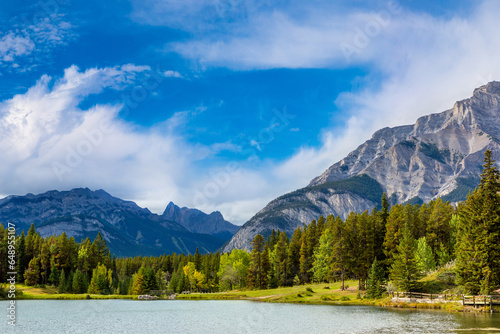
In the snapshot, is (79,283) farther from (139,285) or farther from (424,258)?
(424,258)

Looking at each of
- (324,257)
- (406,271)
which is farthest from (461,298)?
(324,257)

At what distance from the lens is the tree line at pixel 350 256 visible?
6944 cm

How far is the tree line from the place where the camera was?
6944 centimetres

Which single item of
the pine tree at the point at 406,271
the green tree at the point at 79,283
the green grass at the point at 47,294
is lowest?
the green grass at the point at 47,294

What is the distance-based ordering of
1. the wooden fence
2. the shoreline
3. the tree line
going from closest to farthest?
the wooden fence → the tree line → the shoreline

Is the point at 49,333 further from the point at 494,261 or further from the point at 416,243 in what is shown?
the point at 416,243

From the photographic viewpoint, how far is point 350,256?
101 meters

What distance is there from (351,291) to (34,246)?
120m

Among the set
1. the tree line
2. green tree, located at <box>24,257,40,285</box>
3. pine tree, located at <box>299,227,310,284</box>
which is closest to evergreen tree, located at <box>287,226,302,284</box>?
the tree line

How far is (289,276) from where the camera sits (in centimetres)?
13912

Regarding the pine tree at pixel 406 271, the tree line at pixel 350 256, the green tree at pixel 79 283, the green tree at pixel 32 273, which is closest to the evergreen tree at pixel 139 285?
the tree line at pixel 350 256

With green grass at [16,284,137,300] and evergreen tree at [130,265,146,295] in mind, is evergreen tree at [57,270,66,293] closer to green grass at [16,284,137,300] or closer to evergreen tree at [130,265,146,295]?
green grass at [16,284,137,300]

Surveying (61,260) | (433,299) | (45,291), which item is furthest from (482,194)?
(61,260)

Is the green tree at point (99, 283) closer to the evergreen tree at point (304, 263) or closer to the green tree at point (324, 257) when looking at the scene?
the evergreen tree at point (304, 263)
